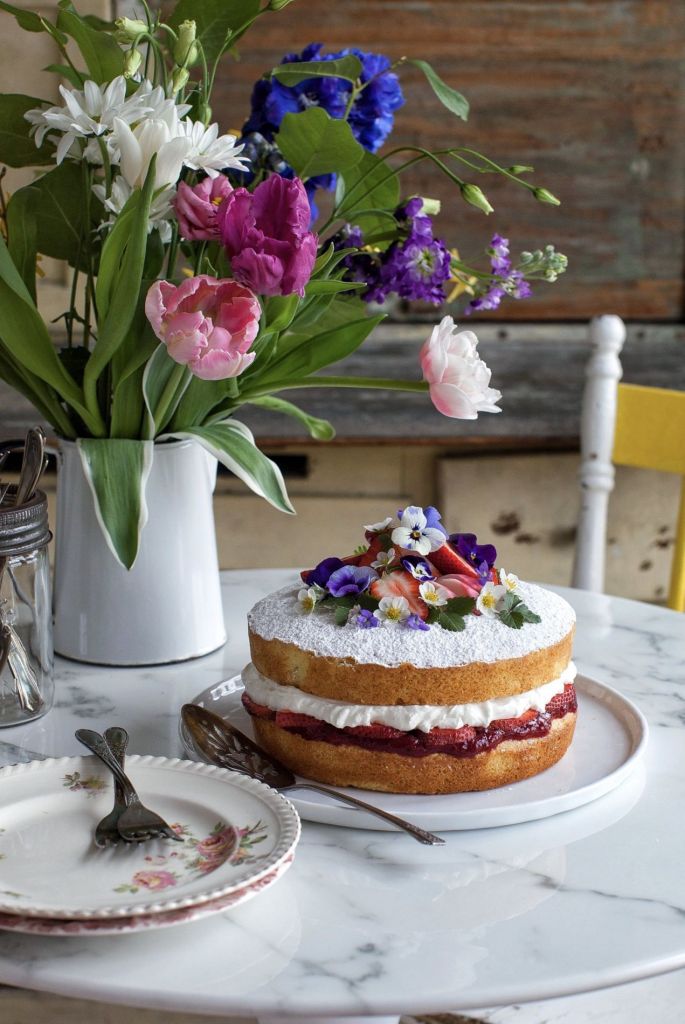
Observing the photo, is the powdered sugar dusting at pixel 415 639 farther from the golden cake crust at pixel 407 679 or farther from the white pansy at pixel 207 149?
the white pansy at pixel 207 149

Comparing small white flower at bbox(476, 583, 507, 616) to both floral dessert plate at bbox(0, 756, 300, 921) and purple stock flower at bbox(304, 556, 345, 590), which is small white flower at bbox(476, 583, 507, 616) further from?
floral dessert plate at bbox(0, 756, 300, 921)

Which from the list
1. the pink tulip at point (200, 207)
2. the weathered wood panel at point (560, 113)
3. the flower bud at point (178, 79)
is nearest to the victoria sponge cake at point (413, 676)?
the pink tulip at point (200, 207)

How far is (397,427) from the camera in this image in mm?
2229

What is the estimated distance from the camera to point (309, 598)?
2.79 ft

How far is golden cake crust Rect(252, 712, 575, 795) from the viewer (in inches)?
30.5

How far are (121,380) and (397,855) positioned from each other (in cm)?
45

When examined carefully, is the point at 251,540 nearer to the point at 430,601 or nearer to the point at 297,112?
A: the point at 297,112

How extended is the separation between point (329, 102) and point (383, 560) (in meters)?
0.47

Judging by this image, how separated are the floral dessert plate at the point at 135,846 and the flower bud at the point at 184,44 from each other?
527 mm

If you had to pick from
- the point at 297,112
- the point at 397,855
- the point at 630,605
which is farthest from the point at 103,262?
the point at 630,605

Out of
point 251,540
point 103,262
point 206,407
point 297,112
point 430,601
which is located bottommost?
point 251,540

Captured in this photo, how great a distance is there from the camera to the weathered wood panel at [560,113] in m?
2.16

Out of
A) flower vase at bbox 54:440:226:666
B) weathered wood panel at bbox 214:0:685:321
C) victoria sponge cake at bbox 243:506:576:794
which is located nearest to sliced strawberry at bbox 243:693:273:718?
victoria sponge cake at bbox 243:506:576:794

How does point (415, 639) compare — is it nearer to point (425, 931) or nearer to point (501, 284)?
point (425, 931)
